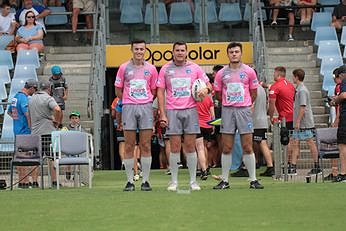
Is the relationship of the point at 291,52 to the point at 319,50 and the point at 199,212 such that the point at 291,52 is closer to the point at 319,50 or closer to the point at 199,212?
the point at 319,50

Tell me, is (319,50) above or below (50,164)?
above

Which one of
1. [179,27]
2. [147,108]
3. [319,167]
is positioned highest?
[179,27]

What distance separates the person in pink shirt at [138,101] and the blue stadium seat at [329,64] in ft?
34.5

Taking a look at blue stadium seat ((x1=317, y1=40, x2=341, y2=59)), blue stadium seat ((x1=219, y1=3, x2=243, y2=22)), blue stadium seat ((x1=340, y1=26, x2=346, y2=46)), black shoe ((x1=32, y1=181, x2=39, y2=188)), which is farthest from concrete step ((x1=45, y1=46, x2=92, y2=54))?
black shoe ((x1=32, y1=181, x2=39, y2=188))

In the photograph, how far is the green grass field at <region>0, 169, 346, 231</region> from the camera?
10.5m

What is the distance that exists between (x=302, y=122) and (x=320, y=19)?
7999 millimetres

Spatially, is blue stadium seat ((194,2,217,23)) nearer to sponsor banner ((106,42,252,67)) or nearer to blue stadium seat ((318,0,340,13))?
sponsor banner ((106,42,252,67))

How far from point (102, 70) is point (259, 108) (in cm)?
643

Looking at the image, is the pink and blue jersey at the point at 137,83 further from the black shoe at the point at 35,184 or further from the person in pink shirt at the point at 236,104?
→ the black shoe at the point at 35,184

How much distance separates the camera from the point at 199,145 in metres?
19.3

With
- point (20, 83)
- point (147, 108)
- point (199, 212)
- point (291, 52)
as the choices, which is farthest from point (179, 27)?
point (199, 212)

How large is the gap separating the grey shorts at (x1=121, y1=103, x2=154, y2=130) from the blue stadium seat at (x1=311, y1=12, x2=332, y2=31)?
12.9 m

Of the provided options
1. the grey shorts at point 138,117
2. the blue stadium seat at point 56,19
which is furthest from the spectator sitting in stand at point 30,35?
the grey shorts at point 138,117

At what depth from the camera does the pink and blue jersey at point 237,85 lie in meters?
15.4
